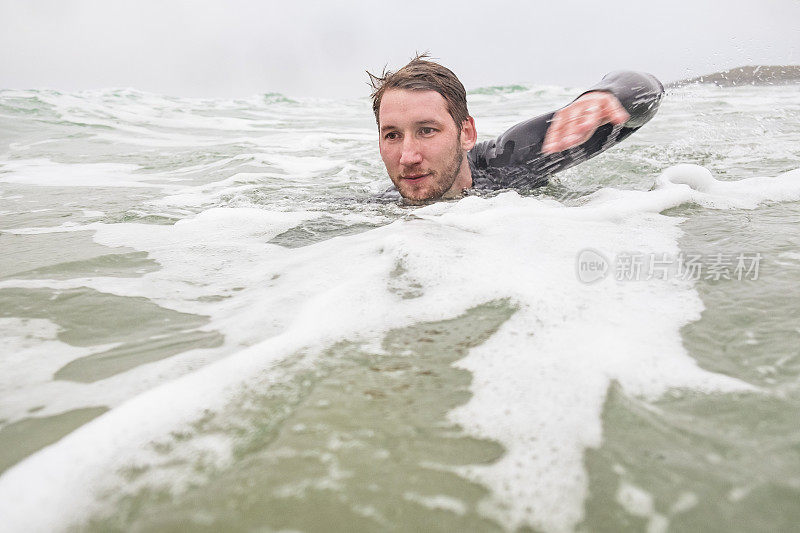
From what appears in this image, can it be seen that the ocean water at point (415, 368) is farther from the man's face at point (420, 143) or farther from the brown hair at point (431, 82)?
the brown hair at point (431, 82)

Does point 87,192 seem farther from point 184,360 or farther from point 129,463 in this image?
point 129,463

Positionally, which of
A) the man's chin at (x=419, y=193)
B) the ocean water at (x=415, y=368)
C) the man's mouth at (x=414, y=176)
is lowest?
the ocean water at (x=415, y=368)

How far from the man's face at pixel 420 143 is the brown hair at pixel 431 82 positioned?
48mm

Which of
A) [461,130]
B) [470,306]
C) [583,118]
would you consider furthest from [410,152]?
[470,306]

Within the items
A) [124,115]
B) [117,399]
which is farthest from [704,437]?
[124,115]

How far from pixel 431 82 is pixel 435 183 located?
2.27ft

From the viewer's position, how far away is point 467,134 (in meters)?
3.82

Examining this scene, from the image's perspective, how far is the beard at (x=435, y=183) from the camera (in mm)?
3537

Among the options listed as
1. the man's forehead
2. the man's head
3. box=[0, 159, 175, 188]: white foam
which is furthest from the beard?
box=[0, 159, 175, 188]: white foam

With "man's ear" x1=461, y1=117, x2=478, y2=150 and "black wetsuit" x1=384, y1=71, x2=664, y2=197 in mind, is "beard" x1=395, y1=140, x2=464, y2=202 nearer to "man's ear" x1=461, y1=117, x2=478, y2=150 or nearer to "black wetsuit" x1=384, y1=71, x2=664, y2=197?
"man's ear" x1=461, y1=117, x2=478, y2=150

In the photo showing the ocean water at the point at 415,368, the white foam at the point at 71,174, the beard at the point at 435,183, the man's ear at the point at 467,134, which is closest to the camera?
the ocean water at the point at 415,368

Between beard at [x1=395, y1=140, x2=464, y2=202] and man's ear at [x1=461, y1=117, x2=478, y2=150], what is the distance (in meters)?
0.13

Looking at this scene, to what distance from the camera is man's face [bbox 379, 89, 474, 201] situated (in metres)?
3.46

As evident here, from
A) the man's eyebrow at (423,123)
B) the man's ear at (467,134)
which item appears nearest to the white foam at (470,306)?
the man's eyebrow at (423,123)
